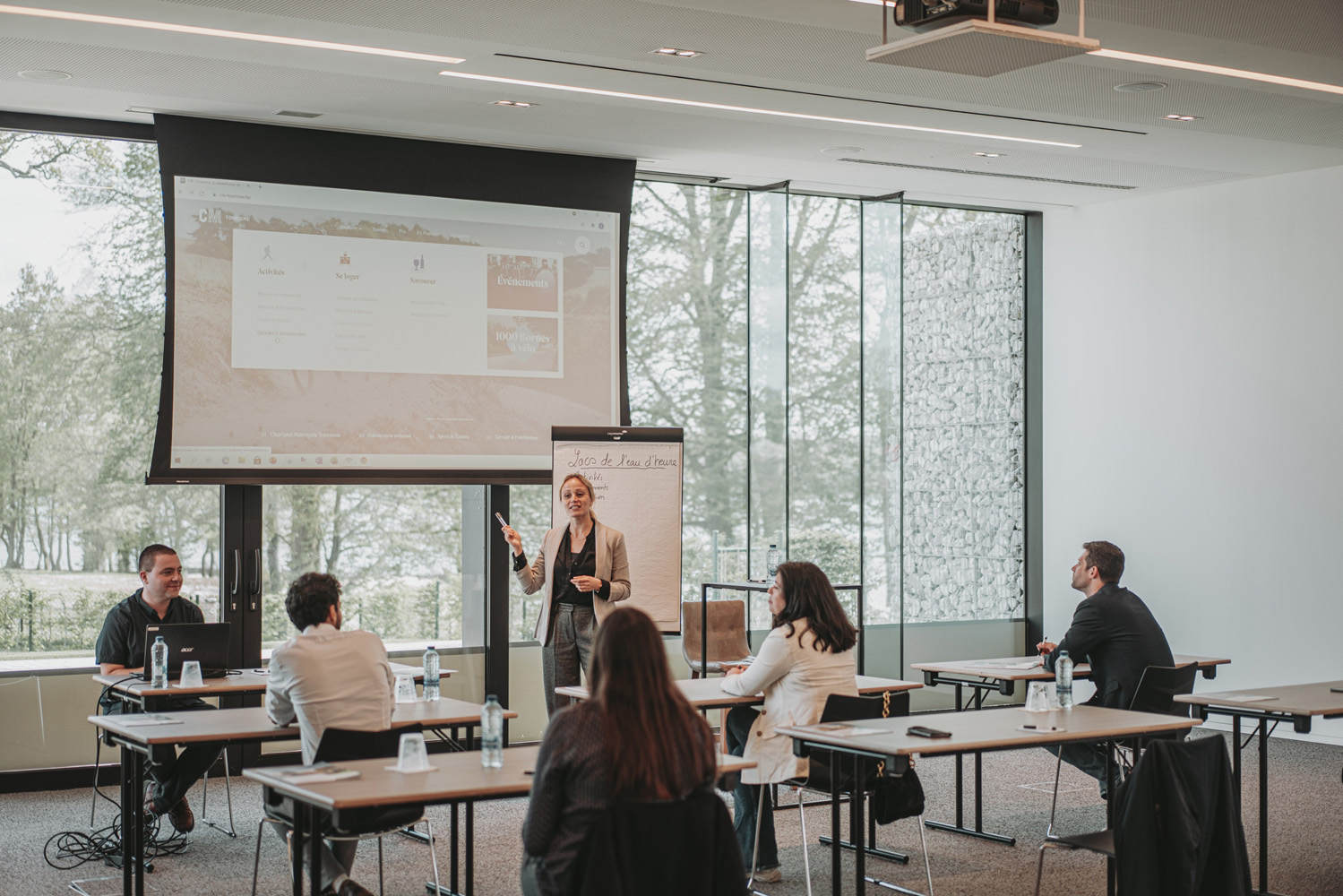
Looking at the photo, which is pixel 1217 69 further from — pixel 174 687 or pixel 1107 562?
pixel 174 687

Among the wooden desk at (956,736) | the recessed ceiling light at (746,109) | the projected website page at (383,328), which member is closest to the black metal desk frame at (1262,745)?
the wooden desk at (956,736)

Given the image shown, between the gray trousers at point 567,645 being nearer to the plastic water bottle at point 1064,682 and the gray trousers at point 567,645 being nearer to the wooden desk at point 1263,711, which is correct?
the plastic water bottle at point 1064,682

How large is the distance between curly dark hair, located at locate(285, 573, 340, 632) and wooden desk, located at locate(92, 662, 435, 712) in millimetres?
877

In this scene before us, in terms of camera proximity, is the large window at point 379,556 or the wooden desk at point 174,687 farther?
the large window at point 379,556

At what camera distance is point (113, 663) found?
19.9ft

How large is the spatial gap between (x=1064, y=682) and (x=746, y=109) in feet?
10.7

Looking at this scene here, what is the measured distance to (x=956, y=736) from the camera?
475cm

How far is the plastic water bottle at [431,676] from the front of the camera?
18.4 ft

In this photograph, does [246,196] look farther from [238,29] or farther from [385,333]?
[238,29]

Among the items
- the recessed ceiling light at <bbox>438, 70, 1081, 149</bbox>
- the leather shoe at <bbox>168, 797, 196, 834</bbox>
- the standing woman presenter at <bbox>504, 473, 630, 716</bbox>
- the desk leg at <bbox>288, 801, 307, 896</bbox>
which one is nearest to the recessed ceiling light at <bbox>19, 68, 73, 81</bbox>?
the recessed ceiling light at <bbox>438, 70, 1081, 149</bbox>

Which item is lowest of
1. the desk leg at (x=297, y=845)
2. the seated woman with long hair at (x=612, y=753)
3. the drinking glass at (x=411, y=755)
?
the desk leg at (x=297, y=845)

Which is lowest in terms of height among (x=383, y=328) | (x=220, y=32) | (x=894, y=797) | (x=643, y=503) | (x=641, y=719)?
(x=894, y=797)

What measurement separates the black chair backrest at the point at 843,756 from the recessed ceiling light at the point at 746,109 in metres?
3.18

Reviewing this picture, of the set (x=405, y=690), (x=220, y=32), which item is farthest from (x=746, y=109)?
(x=405, y=690)
